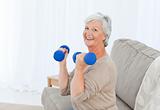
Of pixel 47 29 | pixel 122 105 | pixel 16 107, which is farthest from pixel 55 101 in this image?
pixel 47 29

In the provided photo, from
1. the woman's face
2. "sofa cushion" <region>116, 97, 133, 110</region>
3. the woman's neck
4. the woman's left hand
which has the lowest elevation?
"sofa cushion" <region>116, 97, 133, 110</region>

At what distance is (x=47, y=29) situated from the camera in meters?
3.97

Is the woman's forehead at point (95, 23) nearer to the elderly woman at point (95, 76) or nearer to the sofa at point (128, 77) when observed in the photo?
the elderly woman at point (95, 76)

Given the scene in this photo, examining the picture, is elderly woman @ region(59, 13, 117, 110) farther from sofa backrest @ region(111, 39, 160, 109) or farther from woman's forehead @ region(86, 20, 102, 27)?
sofa backrest @ region(111, 39, 160, 109)

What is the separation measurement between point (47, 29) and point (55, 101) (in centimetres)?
197

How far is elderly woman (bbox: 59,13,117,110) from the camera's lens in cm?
163

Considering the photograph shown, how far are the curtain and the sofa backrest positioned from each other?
145 cm

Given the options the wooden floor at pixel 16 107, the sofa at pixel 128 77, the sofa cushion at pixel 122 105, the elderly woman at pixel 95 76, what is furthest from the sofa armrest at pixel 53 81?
the elderly woman at pixel 95 76

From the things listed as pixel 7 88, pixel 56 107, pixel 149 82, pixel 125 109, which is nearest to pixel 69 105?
pixel 56 107

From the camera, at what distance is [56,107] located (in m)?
2.04

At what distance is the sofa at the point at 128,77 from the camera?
2.07 m

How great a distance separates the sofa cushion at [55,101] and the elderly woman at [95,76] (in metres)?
0.33

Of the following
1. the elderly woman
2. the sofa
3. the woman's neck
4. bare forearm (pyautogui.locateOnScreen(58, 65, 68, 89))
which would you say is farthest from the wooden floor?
the woman's neck

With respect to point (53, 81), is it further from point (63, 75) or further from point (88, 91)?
point (88, 91)
